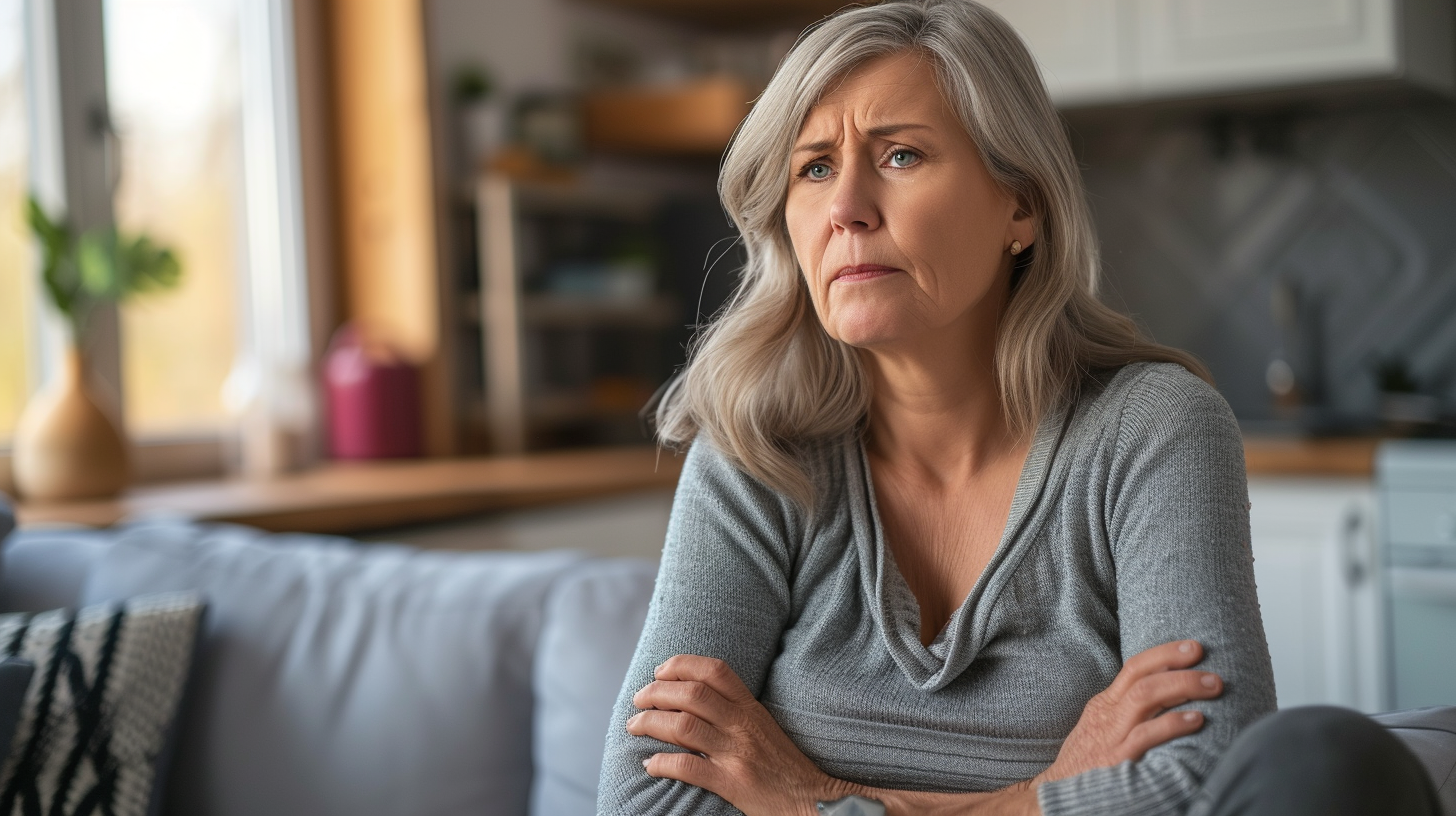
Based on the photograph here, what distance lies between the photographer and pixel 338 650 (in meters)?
1.62

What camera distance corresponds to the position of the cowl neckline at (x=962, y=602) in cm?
118

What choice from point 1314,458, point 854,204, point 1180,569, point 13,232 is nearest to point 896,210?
point 854,204

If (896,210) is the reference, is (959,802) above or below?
below

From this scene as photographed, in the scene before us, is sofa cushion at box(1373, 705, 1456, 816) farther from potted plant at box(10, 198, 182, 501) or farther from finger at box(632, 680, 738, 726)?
potted plant at box(10, 198, 182, 501)

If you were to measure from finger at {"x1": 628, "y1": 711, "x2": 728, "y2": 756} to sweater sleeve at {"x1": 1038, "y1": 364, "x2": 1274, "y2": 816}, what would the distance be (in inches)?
11.4

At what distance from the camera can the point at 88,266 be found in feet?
7.57

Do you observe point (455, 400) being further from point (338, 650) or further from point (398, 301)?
point (338, 650)

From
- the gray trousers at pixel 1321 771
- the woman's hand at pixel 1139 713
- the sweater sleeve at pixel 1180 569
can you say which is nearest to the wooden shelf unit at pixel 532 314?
the sweater sleeve at pixel 1180 569

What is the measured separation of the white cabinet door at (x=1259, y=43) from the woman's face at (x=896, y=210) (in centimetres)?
207

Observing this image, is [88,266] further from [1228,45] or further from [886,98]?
[1228,45]

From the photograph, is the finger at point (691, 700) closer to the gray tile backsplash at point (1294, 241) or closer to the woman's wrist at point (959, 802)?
the woman's wrist at point (959, 802)

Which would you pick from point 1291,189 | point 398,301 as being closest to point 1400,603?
point 1291,189

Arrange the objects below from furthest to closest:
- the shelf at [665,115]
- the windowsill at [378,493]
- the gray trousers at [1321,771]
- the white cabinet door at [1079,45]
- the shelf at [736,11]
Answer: the shelf at [736,11] → the shelf at [665,115] → the white cabinet door at [1079,45] → the windowsill at [378,493] → the gray trousers at [1321,771]

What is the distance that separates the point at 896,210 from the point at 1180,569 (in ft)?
1.33
